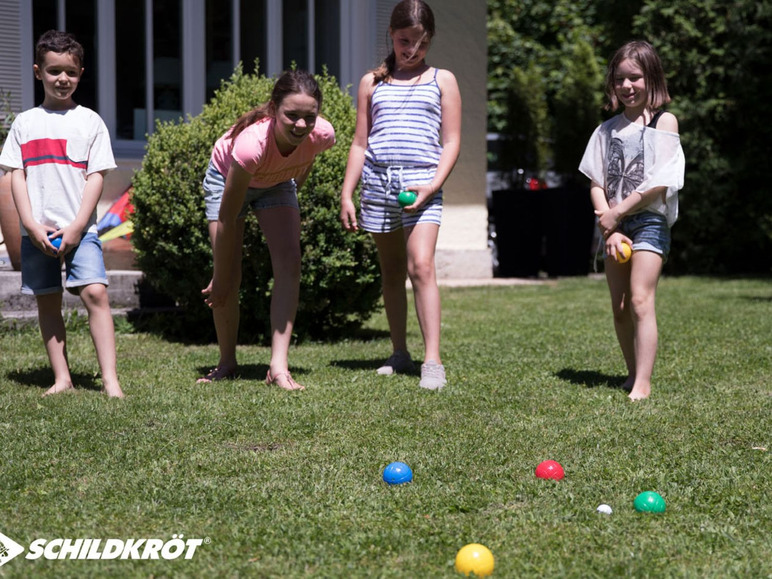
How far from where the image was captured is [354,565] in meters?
2.47

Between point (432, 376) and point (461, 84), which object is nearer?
point (432, 376)

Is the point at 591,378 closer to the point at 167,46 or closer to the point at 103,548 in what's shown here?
the point at 103,548

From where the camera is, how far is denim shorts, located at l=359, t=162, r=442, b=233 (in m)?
4.90

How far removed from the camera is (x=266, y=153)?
444 cm

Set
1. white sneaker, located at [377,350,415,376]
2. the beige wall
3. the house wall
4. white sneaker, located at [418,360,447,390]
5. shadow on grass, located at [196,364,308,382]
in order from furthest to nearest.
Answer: the beige wall < the house wall < white sneaker, located at [377,350,415,376] < shadow on grass, located at [196,364,308,382] < white sneaker, located at [418,360,447,390]

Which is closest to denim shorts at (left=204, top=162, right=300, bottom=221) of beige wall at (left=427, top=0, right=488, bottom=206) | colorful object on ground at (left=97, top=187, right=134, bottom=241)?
colorful object on ground at (left=97, top=187, right=134, bottom=241)

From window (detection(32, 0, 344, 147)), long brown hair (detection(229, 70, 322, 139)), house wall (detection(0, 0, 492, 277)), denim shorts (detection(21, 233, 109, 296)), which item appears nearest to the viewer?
long brown hair (detection(229, 70, 322, 139))

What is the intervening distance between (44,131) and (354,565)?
278 cm

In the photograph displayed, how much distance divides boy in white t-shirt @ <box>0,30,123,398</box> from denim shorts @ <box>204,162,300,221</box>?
0.50m

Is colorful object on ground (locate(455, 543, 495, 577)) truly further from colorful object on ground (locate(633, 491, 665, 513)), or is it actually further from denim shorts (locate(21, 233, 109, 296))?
denim shorts (locate(21, 233, 109, 296))

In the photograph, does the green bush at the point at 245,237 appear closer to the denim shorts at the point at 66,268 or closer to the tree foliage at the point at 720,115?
the denim shorts at the point at 66,268

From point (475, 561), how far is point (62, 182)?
2824 mm

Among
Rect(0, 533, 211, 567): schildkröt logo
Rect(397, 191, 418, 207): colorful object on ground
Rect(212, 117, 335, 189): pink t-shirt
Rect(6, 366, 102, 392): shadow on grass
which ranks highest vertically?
Rect(212, 117, 335, 189): pink t-shirt

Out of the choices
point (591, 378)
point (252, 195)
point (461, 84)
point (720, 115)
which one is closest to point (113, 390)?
point (252, 195)
